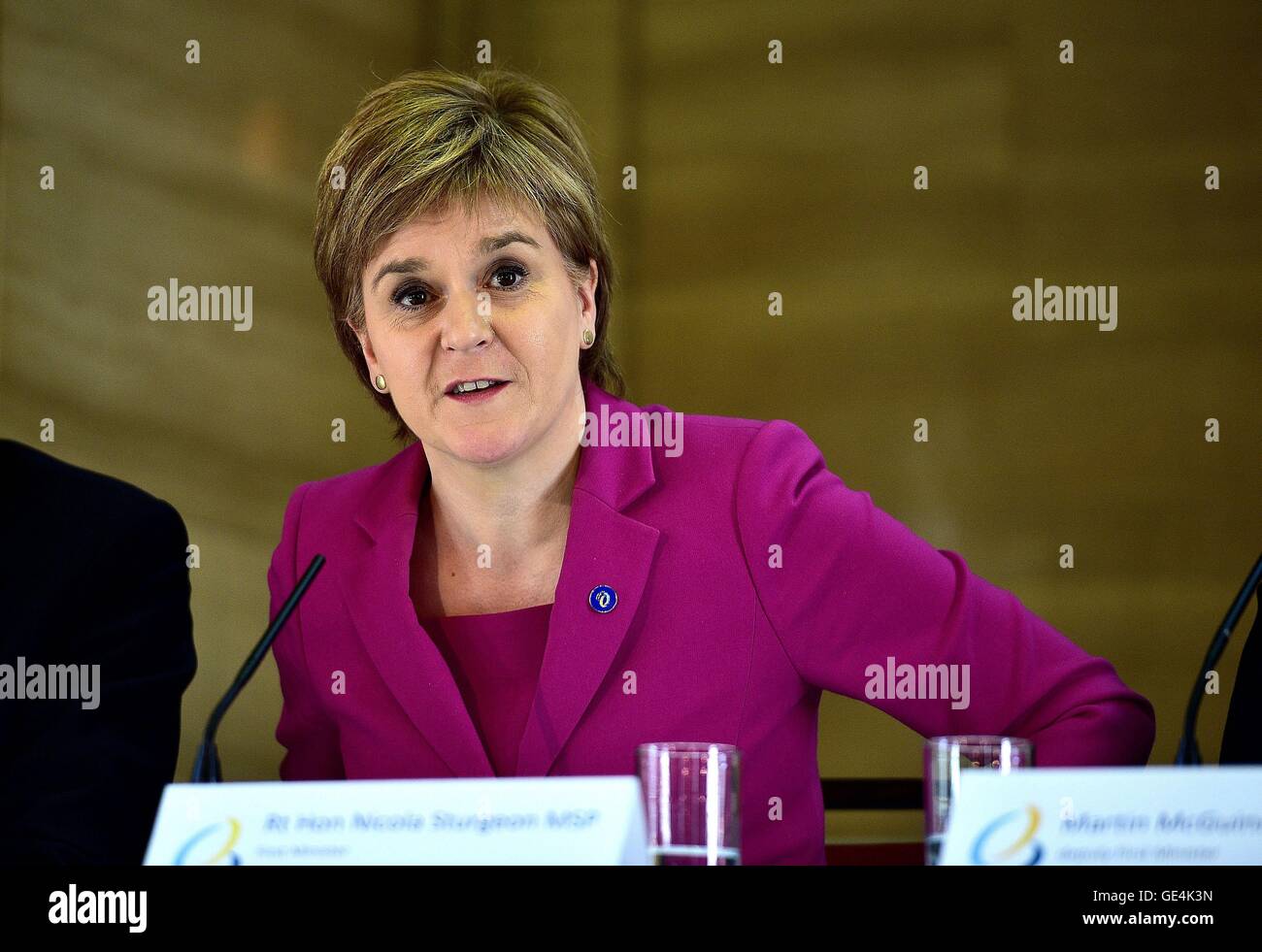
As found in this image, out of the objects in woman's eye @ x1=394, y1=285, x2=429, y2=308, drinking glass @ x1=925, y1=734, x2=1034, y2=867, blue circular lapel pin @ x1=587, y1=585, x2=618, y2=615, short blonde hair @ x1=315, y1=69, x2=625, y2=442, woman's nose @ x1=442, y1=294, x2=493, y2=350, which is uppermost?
short blonde hair @ x1=315, y1=69, x2=625, y2=442

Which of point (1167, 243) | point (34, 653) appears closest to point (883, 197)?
point (1167, 243)

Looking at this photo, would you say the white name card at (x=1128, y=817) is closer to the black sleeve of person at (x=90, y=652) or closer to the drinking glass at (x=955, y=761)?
the drinking glass at (x=955, y=761)

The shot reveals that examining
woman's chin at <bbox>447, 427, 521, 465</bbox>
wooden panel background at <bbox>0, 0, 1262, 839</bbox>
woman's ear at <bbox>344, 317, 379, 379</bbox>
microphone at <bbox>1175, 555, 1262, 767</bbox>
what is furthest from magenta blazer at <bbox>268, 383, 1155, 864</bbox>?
wooden panel background at <bbox>0, 0, 1262, 839</bbox>

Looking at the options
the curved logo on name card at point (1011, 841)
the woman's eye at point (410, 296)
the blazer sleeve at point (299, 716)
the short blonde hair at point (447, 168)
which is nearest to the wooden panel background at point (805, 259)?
the blazer sleeve at point (299, 716)

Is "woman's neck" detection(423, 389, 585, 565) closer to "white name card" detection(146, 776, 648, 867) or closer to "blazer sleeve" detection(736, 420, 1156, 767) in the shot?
"blazer sleeve" detection(736, 420, 1156, 767)

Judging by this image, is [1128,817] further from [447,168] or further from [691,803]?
[447,168]

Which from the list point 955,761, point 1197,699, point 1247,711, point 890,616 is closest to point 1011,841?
point 955,761

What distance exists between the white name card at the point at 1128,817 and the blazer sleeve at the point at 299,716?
120 cm

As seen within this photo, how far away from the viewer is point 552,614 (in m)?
2.01

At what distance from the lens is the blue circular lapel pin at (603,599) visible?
203 cm

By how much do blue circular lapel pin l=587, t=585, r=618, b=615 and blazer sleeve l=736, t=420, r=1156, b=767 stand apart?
0.64 ft

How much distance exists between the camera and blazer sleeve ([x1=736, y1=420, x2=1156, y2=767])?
6.44 ft

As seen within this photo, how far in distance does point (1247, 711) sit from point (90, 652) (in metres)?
1.37
